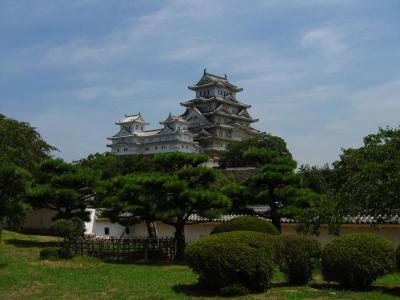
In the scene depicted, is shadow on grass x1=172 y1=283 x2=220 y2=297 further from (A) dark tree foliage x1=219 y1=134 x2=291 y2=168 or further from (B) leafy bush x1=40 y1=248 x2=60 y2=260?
(A) dark tree foliage x1=219 y1=134 x2=291 y2=168

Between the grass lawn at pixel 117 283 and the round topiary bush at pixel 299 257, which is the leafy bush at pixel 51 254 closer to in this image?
the grass lawn at pixel 117 283

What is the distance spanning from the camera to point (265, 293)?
11375 millimetres

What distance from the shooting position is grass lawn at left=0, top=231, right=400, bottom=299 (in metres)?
11.4

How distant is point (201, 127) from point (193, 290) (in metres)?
62.0

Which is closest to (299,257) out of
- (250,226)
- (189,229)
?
(250,226)

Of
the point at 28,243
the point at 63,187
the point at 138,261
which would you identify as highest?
the point at 63,187

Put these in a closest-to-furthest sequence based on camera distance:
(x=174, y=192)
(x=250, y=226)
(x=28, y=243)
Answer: (x=250, y=226) → (x=174, y=192) → (x=28, y=243)

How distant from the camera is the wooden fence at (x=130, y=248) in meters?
21.0

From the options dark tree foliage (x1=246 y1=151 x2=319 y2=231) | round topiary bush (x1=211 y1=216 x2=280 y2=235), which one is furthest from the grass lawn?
dark tree foliage (x1=246 y1=151 x2=319 y2=231)

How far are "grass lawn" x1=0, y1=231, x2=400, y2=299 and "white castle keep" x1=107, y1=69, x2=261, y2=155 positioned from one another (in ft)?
→ 175

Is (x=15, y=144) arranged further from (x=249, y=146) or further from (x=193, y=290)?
(x=249, y=146)

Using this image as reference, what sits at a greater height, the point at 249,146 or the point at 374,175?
the point at 249,146

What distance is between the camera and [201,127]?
73750mm

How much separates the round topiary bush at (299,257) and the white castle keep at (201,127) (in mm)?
58558
